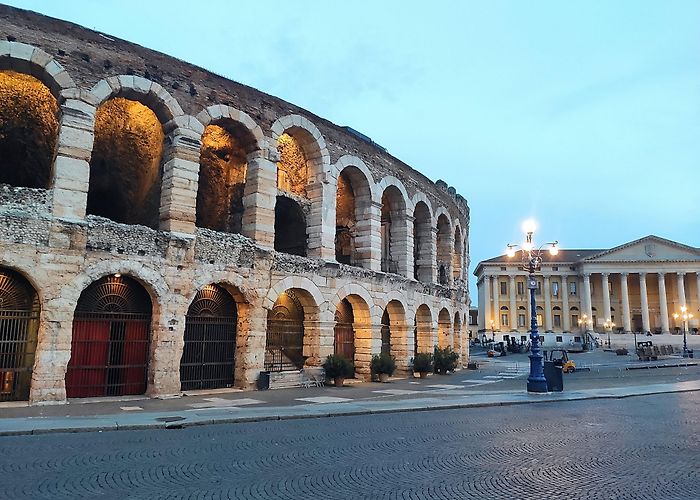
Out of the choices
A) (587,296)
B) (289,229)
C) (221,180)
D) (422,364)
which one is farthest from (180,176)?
(587,296)

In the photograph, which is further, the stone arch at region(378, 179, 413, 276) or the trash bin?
the stone arch at region(378, 179, 413, 276)

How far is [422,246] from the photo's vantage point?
1160 inches

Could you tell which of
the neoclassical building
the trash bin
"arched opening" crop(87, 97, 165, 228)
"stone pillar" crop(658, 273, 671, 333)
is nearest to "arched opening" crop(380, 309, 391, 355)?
the trash bin

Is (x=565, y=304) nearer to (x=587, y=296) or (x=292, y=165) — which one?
(x=587, y=296)

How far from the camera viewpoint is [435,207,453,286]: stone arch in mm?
32094

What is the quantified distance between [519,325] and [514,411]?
270 feet

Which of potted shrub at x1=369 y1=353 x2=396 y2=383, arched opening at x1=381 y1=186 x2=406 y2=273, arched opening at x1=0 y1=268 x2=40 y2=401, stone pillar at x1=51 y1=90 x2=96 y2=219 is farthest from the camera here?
arched opening at x1=381 y1=186 x2=406 y2=273

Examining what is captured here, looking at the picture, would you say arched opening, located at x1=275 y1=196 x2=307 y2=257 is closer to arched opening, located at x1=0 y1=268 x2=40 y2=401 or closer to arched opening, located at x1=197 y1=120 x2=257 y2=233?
arched opening, located at x1=197 y1=120 x2=257 y2=233

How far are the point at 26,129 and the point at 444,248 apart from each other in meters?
22.5

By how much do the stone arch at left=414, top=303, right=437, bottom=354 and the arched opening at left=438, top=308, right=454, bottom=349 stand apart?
282 cm

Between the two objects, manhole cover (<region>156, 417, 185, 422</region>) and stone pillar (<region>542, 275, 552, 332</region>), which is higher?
stone pillar (<region>542, 275, 552, 332</region>)

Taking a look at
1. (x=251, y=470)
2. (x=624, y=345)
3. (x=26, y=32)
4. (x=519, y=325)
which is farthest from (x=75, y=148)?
(x=519, y=325)

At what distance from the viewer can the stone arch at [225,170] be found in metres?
19.6

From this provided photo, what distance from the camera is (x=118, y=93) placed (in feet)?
54.1
